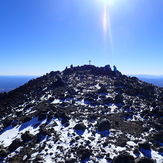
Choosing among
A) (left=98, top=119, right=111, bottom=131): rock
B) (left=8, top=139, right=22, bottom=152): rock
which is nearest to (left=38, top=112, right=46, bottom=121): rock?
(left=8, top=139, right=22, bottom=152): rock

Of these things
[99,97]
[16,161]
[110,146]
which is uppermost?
[99,97]

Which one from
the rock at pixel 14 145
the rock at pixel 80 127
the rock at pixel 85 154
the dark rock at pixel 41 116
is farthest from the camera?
the dark rock at pixel 41 116

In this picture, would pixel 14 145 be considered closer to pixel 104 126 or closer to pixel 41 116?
pixel 41 116

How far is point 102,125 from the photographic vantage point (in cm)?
1301

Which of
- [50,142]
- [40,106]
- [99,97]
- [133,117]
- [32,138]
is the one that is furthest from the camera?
[99,97]

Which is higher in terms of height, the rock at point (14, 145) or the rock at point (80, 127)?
the rock at point (80, 127)

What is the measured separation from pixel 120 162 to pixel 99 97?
48.4 ft

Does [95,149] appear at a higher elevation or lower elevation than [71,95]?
lower

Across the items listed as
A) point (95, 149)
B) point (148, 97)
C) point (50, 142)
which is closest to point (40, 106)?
point (50, 142)

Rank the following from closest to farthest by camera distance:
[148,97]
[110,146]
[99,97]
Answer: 1. [110,146]
2. [99,97]
3. [148,97]

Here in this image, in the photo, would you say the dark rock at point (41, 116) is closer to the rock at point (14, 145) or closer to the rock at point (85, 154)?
the rock at point (14, 145)

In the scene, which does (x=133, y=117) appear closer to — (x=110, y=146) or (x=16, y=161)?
(x=110, y=146)

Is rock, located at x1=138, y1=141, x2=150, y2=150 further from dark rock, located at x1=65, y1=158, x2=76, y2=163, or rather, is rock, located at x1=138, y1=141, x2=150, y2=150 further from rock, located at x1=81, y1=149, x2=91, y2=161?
dark rock, located at x1=65, y1=158, x2=76, y2=163

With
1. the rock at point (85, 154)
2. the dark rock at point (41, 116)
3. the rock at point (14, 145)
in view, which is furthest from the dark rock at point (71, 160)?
the dark rock at point (41, 116)
